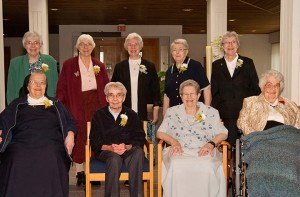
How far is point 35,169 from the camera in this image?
154 inches

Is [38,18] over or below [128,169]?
over

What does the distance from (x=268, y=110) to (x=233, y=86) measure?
62 cm

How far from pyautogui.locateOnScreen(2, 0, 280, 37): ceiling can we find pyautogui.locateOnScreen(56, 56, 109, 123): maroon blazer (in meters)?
5.00

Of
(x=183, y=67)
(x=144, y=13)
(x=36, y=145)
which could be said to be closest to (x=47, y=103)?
(x=36, y=145)

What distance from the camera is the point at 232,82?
474 centimetres

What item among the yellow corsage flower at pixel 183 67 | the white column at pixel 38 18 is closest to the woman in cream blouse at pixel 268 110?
the yellow corsage flower at pixel 183 67

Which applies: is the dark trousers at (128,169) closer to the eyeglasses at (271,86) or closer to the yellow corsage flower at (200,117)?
the yellow corsage flower at (200,117)

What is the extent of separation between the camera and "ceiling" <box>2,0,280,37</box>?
9.82 metres

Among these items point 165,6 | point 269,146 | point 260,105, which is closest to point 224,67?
point 260,105

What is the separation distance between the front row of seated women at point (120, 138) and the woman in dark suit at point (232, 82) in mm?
429

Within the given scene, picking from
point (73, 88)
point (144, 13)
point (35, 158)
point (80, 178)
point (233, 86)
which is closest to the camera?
point (35, 158)

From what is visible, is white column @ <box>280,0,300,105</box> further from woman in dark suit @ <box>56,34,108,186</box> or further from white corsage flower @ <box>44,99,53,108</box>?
white corsage flower @ <box>44,99,53,108</box>

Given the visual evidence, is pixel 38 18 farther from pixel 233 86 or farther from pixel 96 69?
pixel 233 86

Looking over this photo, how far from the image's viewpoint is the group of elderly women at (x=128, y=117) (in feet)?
13.1
